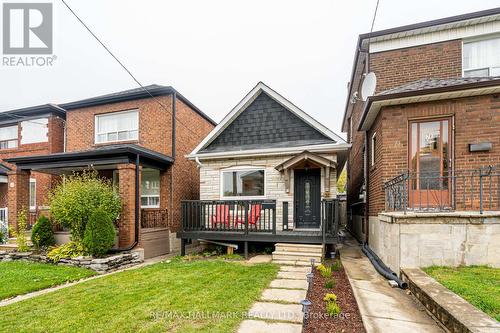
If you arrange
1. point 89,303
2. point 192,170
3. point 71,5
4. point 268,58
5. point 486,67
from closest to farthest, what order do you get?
point 89,303 < point 71,5 < point 486,67 < point 192,170 < point 268,58

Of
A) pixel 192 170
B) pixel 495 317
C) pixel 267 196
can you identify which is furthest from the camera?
pixel 192 170

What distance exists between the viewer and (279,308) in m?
3.94

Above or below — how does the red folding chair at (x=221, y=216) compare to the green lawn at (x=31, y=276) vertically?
above

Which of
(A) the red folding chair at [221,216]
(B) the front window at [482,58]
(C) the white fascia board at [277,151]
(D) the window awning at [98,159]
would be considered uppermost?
(B) the front window at [482,58]

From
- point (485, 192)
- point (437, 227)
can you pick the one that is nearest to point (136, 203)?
point (437, 227)

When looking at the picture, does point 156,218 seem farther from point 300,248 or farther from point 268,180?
point 300,248

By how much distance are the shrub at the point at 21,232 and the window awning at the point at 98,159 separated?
1.77 m

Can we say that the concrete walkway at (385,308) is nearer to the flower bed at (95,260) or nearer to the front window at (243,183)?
the front window at (243,183)

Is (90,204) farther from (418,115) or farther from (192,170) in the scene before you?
(418,115)

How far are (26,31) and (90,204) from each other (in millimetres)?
6084

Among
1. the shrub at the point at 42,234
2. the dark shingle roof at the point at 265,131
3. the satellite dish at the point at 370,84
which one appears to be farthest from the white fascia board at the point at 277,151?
the shrub at the point at 42,234

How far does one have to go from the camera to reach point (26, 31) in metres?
8.34

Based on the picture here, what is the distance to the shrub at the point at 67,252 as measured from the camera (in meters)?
7.54

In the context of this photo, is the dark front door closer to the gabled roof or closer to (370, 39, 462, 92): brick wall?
the gabled roof
